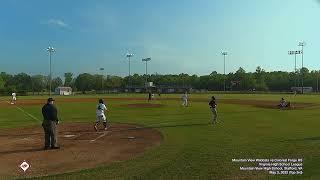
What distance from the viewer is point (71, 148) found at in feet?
58.8

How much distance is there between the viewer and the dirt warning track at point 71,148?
14234mm

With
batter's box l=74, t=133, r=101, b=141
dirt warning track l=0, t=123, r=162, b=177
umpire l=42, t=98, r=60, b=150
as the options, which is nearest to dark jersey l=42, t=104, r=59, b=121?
umpire l=42, t=98, r=60, b=150

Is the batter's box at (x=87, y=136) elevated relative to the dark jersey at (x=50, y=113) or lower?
lower

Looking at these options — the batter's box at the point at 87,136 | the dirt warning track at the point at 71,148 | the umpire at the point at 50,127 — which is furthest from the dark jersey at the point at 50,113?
the batter's box at the point at 87,136

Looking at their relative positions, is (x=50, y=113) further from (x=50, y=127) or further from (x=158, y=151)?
(x=158, y=151)

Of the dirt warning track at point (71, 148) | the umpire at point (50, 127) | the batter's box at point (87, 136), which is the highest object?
the umpire at point (50, 127)

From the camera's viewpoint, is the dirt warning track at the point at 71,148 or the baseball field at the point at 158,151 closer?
the baseball field at the point at 158,151

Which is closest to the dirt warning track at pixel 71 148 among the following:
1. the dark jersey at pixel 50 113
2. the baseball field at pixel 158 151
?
the baseball field at pixel 158 151

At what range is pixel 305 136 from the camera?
2100cm

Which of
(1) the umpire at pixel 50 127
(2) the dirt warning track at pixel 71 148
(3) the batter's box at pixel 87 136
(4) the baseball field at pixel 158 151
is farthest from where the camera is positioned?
(3) the batter's box at pixel 87 136

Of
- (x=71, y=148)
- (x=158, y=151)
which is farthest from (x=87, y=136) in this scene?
(x=158, y=151)

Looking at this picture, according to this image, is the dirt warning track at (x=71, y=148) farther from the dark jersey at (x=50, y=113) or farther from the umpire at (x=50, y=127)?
the dark jersey at (x=50, y=113)

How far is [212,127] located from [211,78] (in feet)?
574

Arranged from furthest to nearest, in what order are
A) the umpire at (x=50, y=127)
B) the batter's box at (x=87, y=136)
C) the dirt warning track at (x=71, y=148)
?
the batter's box at (x=87, y=136) < the umpire at (x=50, y=127) < the dirt warning track at (x=71, y=148)
